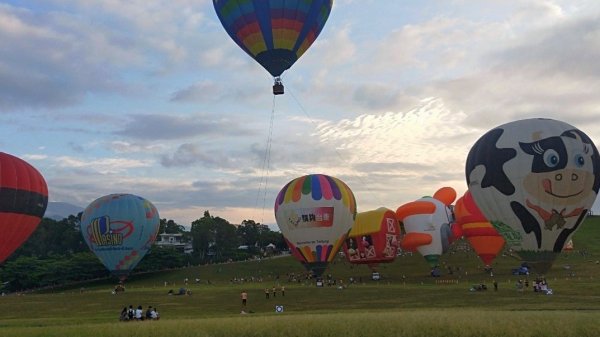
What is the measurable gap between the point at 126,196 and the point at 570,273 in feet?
172

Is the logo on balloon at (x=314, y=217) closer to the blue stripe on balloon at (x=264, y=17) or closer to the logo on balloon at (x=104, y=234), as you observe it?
the blue stripe on balloon at (x=264, y=17)

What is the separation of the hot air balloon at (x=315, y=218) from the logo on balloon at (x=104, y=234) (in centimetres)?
2060

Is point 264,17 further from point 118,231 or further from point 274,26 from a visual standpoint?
point 118,231

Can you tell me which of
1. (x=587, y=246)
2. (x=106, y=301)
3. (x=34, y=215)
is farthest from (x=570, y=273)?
(x=34, y=215)

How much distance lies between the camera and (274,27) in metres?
43.8

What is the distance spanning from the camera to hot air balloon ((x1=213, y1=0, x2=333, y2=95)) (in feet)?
143

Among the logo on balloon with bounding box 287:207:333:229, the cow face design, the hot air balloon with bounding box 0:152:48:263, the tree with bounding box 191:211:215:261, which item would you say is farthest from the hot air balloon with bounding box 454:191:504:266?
the tree with bounding box 191:211:215:261

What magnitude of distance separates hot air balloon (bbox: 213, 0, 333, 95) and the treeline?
6011cm

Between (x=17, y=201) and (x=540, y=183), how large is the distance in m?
35.2

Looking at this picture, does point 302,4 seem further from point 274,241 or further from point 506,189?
point 274,241

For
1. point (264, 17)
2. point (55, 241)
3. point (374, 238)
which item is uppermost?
point (264, 17)

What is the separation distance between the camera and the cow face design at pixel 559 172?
35750 mm

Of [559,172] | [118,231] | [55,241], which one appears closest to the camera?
[559,172]

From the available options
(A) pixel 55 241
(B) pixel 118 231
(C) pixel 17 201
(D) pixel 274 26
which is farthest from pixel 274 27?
(A) pixel 55 241
